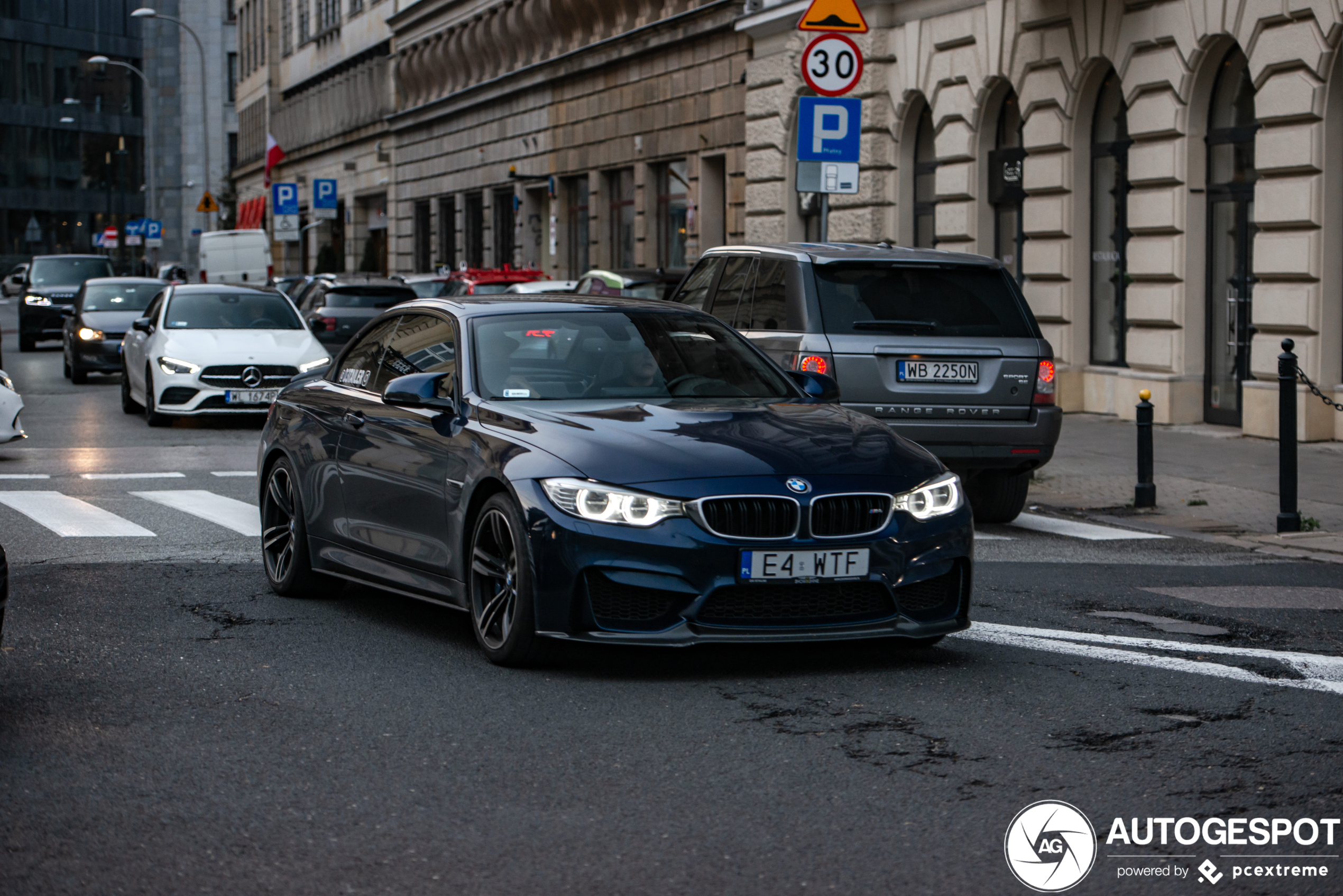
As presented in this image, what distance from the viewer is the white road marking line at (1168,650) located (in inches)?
263

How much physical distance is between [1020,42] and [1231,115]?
390 cm

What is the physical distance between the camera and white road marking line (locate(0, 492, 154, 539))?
1118 cm

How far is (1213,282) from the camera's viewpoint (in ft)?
61.8

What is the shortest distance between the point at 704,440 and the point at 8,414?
10.3 meters

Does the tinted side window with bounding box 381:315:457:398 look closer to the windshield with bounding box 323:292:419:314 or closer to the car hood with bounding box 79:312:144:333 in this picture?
the windshield with bounding box 323:292:419:314

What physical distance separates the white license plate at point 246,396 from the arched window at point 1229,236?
9.42m

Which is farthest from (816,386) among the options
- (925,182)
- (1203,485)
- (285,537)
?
(925,182)

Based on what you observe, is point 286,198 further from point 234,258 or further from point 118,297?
point 118,297

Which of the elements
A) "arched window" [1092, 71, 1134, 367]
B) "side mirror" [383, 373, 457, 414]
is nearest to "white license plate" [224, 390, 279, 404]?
"arched window" [1092, 71, 1134, 367]

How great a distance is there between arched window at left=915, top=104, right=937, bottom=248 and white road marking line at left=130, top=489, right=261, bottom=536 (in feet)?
43.4

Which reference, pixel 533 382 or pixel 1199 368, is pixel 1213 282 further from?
pixel 533 382

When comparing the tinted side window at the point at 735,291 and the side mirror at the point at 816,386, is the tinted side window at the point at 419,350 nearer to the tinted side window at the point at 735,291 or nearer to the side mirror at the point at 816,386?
the side mirror at the point at 816,386

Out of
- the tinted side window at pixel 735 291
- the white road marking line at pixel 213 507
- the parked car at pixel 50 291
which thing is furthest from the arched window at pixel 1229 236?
the parked car at pixel 50 291

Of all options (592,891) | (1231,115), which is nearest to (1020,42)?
(1231,115)
